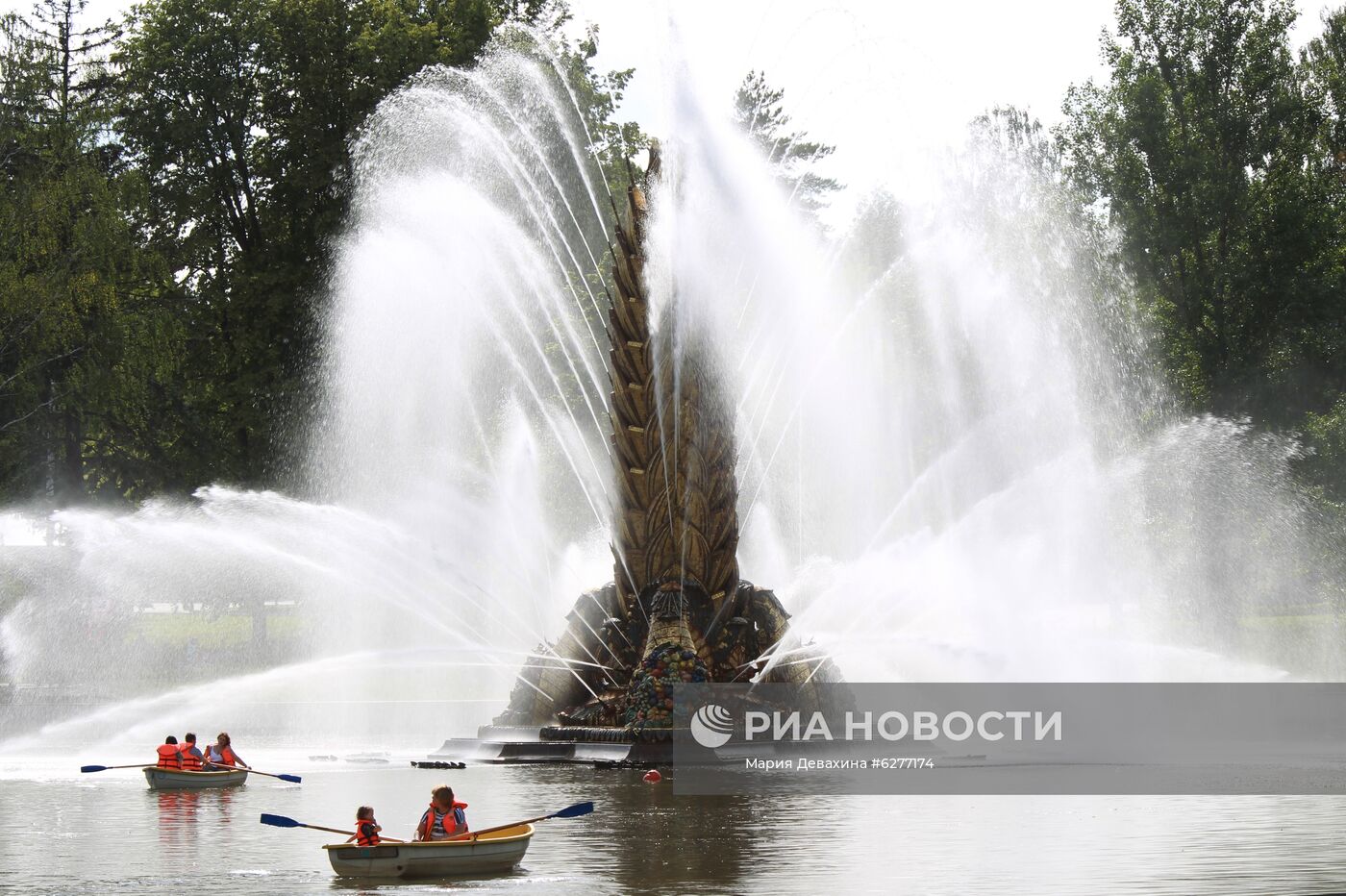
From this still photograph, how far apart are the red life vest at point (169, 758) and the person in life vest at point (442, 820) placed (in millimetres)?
8152

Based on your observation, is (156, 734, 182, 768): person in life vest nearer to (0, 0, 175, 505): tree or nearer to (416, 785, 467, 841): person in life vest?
(416, 785, 467, 841): person in life vest

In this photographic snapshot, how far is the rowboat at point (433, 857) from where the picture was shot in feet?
45.6

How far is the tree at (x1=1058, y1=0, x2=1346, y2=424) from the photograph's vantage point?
46094 millimetres

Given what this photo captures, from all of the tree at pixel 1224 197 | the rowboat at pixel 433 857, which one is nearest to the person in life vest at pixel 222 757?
the rowboat at pixel 433 857

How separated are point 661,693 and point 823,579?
43.1 ft

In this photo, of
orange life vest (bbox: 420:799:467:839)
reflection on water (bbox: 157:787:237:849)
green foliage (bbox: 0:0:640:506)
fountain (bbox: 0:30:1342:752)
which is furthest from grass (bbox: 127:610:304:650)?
orange life vest (bbox: 420:799:467:839)

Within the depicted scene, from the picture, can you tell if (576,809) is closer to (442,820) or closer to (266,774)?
(442,820)

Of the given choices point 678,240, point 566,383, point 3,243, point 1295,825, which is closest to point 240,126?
point 3,243

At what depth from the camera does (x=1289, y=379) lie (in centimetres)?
4572

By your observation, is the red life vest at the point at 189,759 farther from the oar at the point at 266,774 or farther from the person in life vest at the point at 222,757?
the oar at the point at 266,774

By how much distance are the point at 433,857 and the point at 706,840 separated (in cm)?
255

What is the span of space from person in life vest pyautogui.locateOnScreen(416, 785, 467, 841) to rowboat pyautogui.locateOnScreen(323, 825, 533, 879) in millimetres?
280

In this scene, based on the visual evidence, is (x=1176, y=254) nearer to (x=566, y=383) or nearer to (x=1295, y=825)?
(x=566, y=383)

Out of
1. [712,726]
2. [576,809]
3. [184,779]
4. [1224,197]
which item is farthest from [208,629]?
[576,809]
